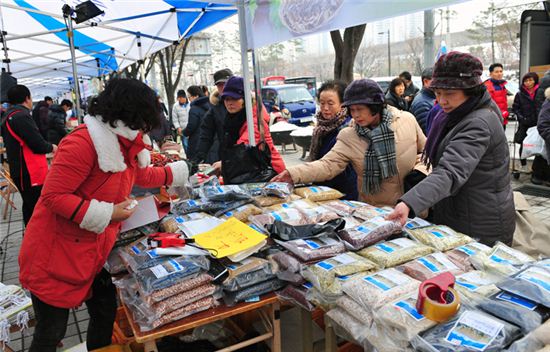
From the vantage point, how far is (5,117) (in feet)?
14.9

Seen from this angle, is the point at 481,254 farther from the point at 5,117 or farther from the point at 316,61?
the point at 316,61

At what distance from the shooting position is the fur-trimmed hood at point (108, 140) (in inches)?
69.0

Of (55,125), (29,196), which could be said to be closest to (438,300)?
(29,196)

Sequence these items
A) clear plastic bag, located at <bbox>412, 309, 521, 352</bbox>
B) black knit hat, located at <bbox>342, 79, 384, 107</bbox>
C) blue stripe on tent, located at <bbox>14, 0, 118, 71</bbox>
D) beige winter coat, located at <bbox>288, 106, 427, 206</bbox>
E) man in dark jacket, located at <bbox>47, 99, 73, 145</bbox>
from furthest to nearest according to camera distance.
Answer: man in dark jacket, located at <bbox>47, 99, 73, 145</bbox>, blue stripe on tent, located at <bbox>14, 0, 118, 71</bbox>, beige winter coat, located at <bbox>288, 106, 427, 206</bbox>, black knit hat, located at <bbox>342, 79, 384, 107</bbox>, clear plastic bag, located at <bbox>412, 309, 521, 352</bbox>

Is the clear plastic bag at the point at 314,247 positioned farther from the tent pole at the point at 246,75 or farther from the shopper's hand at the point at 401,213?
the tent pole at the point at 246,75

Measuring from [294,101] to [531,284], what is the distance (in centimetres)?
1431

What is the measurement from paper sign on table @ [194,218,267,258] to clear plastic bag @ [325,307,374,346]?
1.62 feet

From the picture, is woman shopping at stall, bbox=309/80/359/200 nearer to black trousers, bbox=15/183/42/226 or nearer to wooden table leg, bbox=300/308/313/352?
wooden table leg, bbox=300/308/313/352

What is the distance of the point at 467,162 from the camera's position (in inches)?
75.4

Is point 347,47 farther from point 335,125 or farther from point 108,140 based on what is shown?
point 108,140

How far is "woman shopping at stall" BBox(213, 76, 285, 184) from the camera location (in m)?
3.03

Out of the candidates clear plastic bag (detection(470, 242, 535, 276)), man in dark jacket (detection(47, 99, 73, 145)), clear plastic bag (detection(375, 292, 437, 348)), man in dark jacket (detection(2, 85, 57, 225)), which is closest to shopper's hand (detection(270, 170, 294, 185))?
clear plastic bag (detection(470, 242, 535, 276))

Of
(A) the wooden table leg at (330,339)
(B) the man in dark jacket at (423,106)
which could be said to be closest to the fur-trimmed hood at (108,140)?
(A) the wooden table leg at (330,339)

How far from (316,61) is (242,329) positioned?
70.4m
